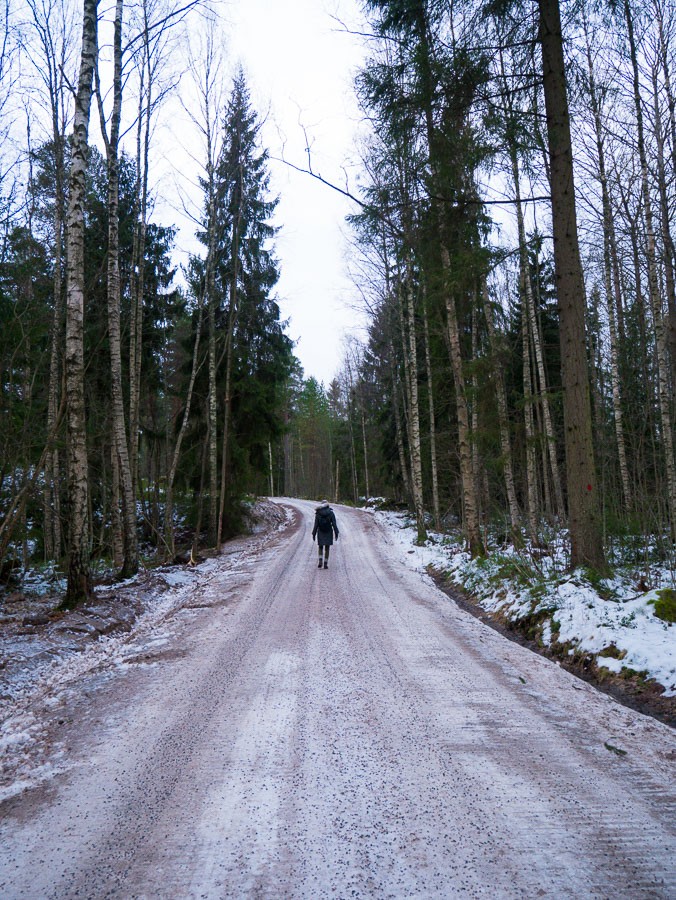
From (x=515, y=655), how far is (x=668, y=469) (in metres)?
7.20

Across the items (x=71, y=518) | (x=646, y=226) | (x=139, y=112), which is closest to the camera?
(x=71, y=518)

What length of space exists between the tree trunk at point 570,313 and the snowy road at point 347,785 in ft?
9.41

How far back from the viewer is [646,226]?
11.9m

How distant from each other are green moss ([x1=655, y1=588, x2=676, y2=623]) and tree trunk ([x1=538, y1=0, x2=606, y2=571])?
4.95 feet

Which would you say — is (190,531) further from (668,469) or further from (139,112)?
(668,469)

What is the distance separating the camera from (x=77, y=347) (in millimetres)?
8047

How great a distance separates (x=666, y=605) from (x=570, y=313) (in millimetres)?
4066

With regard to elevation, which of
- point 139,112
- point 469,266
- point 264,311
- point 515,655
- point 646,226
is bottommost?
point 515,655

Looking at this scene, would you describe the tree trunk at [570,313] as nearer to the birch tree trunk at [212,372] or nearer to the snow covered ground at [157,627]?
the snow covered ground at [157,627]

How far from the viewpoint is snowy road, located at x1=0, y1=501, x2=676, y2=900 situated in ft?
7.90

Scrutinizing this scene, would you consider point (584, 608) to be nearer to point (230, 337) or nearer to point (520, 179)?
point (520, 179)

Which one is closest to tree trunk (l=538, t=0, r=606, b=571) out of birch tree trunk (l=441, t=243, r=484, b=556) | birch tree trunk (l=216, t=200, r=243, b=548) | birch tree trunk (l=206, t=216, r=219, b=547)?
birch tree trunk (l=441, t=243, r=484, b=556)

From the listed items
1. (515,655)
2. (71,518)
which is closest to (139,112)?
(71,518)

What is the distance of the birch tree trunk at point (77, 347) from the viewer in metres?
7.99
